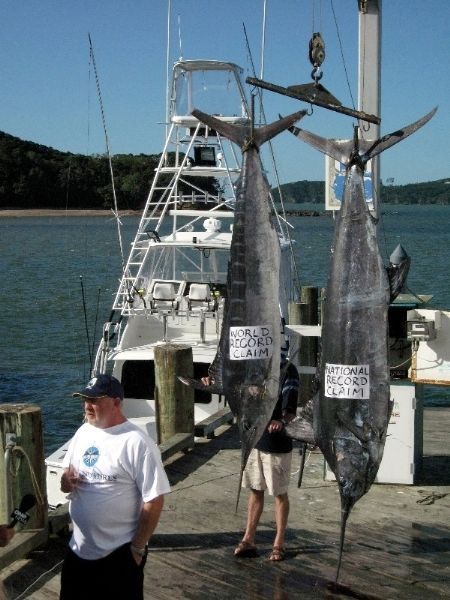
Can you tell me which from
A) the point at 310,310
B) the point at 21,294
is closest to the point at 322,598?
the point at 310,310

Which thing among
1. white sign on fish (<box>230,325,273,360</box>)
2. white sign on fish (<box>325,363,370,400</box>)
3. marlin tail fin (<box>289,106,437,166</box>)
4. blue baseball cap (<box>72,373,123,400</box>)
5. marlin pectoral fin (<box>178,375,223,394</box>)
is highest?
marlin tail fin (<box>289,106,437,166</box>)

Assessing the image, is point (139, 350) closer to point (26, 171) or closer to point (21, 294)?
point (21, 294)

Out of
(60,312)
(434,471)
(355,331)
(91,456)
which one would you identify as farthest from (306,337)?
(60,312)

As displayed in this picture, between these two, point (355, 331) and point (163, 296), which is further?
point (163, 296)

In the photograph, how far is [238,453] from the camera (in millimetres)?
6953

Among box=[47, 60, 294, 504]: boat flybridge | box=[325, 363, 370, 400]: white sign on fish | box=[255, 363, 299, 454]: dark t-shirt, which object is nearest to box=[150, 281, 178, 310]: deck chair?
box=[47, 60, 294, 504]: boat flybridge

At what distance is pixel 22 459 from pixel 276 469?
143cm

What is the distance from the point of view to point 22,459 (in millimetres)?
4809

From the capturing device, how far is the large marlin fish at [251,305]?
3.21 metres

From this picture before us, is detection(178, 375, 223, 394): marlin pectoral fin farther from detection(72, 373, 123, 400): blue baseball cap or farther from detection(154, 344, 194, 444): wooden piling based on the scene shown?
detection(154, 344, 194, 444): wooden piling

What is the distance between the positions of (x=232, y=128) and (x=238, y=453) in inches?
160

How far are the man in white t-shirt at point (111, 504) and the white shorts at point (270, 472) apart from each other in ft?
4.52

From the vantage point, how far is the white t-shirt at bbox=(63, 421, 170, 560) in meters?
3.48

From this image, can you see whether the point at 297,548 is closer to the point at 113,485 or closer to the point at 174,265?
the point at 113,485
